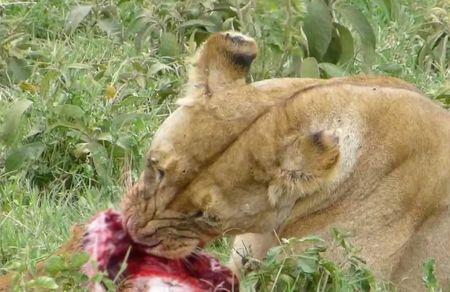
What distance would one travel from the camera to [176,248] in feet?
12.3

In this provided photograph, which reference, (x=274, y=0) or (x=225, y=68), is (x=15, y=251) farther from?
(x=274, y=0)

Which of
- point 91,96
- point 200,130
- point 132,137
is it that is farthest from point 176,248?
point 91,96

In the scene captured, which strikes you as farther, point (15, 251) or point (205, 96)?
point (15, 251)

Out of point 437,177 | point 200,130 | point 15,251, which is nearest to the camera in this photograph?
point 200,130

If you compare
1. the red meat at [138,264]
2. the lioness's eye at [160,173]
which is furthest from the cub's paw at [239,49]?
the red meat at [138,264]

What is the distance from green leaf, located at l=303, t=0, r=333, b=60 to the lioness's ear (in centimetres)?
169

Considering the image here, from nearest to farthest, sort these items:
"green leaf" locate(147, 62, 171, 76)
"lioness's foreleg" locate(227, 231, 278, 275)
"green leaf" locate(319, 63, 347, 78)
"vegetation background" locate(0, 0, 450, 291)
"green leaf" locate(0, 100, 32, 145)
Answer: "lioness's foreleg" locate(227, 231, 278, 275) < "vegetation background" locate(0, 0, 450, 291) < "green leaf" locate(0, 100, 32, 145) < "green leaf" locate(319, 63, 347, 78) < "green leaf" locate(147, 62, 171, 76)

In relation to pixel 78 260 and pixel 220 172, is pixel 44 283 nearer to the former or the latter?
pixel 78 260

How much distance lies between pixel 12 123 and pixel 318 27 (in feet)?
4.40

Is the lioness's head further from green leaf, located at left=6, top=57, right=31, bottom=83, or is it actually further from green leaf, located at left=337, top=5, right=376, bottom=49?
green leaf, located at left=6, top=57, right=31, bottom=83

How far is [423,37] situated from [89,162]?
7.12 feet

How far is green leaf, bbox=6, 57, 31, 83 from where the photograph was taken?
5.86 m

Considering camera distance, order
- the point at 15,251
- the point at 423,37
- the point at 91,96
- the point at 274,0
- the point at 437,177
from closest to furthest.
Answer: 1. the point at 437,177
2. the point at 15,251
3. the point at 274,0
4. the point at 91,96
5. the point at 423,37

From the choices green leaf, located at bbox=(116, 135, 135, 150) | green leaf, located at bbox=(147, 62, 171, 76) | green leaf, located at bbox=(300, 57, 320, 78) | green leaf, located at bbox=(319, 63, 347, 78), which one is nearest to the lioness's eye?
green leaf, located at bbox=(116, 135, 135, 150)
